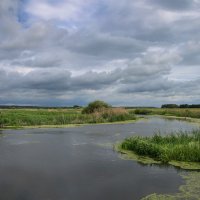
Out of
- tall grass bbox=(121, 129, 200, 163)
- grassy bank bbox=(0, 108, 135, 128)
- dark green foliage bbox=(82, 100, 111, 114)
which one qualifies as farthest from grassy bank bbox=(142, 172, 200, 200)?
dark green foliage bbox=(82, 100, 111, 114)

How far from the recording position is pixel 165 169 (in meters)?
14.8

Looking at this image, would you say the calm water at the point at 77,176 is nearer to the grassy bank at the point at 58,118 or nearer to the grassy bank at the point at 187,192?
the grassy bank at the point at 187,192

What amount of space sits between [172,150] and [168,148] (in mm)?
523

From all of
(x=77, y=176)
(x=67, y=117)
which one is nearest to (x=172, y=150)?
(x=77, y=176)

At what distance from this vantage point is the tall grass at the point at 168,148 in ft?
51.4

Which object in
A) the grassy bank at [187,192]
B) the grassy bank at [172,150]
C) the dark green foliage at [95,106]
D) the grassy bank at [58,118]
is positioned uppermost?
the dark green foliage at [95,106]

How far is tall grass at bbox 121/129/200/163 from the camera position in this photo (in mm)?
15664

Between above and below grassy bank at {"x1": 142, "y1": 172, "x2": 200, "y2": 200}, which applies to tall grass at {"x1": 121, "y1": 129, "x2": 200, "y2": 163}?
above

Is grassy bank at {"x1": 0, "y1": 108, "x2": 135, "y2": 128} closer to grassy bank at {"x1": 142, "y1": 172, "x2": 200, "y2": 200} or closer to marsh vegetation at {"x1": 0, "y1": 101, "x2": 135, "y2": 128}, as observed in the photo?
marsh vegetation at {"x1": 0, "y1": 101, "x2": 135, "y2": 128}

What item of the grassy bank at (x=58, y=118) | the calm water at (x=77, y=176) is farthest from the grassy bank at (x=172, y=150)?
the grassy bank at (x=58, y=118)

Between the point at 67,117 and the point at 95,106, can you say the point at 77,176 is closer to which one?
the point at 67,117

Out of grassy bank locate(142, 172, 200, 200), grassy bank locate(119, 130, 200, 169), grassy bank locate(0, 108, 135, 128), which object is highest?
grassy bank locate(0, 108, 135, 128)

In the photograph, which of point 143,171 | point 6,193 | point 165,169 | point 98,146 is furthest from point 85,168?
point 98,146

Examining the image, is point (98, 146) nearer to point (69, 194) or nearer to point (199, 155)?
point (199, 155)
